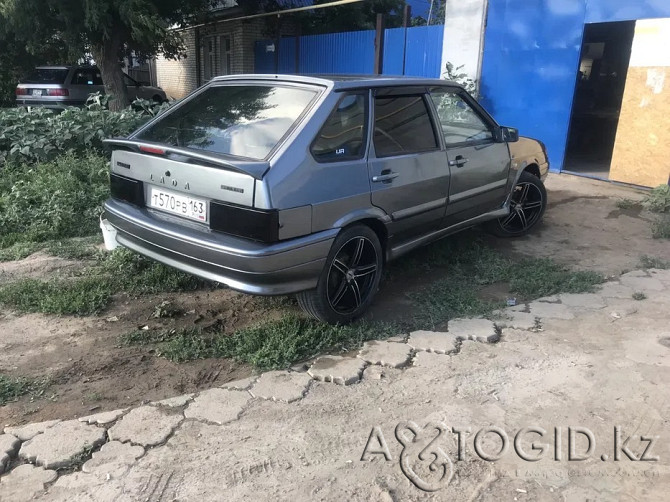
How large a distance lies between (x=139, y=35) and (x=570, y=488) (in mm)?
10829

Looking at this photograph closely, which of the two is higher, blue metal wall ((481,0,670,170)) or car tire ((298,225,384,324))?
blue metal wall ((481,0,670,170))

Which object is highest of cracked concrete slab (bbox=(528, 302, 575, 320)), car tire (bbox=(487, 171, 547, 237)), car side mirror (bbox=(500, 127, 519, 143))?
car side mirror (bbox=(500, 127, 519, 143))

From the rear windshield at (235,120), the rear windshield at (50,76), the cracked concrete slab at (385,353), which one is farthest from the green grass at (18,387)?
the rear windshield at (50,76)

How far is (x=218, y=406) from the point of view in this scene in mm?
2896

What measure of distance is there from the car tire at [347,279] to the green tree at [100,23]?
7129 mm

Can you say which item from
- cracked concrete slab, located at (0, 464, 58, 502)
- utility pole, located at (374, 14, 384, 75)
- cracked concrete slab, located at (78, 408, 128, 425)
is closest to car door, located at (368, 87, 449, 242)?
cracked concrete slab, located at (78, 408, 128, 425)

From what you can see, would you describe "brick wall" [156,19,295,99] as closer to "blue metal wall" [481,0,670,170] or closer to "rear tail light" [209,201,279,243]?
"blue metal wall" [481,0,670,170]

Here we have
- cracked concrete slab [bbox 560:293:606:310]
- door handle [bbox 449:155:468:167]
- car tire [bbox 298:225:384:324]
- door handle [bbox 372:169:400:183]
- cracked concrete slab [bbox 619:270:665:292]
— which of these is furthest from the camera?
cracked concrete slab [bbox 619:270:665:292]

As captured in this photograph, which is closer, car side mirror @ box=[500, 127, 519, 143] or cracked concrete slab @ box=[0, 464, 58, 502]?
cracked concrete slab @ box=[0, 464, 58, 502]

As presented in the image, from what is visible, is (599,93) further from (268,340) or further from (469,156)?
(268,340)

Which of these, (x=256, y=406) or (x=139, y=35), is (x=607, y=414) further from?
(x=139, y=35)

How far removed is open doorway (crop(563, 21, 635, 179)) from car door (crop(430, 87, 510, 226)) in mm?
6194

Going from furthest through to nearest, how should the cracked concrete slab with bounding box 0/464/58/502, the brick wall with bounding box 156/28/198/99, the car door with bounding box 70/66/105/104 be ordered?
the brick wall with bounding box 156/28/198/99, the car door with bounding box 70/66/105/104, the cracked concrete slab with bounding box 0/464/58/502

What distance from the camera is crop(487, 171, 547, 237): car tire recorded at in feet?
18.8
